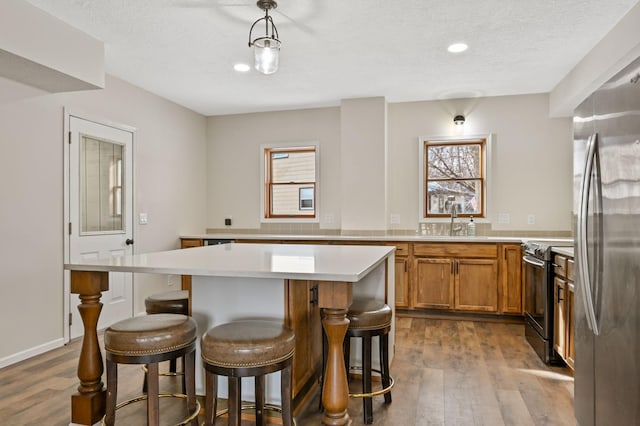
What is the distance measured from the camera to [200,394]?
97.2 inches

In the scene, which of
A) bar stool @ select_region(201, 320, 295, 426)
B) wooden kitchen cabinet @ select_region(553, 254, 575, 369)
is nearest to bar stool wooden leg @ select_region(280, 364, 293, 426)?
bar stool @ select_region(201, 320, 295, 426)

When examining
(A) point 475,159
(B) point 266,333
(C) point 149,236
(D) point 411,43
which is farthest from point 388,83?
(B) point 266,333

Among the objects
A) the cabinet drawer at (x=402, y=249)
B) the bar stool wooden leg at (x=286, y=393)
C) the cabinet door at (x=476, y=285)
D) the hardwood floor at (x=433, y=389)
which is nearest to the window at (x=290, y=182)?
the cabinet drawer at (x=402, y=249)

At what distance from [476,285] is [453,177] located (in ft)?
4.60

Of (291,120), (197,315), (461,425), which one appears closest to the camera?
(461,425)

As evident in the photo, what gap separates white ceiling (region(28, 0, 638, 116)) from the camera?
2.89 metres

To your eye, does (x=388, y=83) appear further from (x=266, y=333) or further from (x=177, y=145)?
(x=266, y=333)

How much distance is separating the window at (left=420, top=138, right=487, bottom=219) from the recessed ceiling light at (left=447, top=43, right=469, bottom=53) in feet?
5.44

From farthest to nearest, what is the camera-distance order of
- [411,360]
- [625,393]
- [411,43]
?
[411,43] → [411,360] → [625,393]

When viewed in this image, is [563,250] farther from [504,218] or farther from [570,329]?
[504,218]

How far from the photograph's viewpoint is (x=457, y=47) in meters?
3.57

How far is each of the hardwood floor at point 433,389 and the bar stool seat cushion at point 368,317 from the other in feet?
1.64

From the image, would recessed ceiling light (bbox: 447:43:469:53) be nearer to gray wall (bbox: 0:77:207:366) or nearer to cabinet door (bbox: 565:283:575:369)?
cabinet door (bbox: 565:283:575:369)

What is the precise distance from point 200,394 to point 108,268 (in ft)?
3.07
